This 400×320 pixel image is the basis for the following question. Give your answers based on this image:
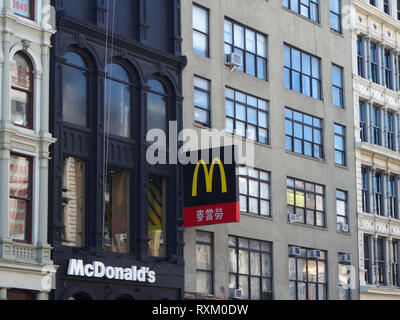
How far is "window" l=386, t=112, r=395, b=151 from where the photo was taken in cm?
5222

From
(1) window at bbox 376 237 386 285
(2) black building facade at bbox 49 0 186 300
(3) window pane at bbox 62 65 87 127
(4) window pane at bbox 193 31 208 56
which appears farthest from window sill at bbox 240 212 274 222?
(1) window at bbox 376 237 386 285

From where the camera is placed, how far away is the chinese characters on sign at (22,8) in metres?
31.7

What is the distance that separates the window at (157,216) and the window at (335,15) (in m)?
16.7

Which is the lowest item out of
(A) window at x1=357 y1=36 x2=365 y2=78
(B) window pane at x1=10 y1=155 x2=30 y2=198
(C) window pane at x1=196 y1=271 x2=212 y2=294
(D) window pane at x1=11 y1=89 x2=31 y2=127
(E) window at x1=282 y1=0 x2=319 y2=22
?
(C) window pane at x1=196 y1=271 x2=212 y2=294

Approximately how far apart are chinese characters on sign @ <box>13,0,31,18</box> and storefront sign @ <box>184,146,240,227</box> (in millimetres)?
8881

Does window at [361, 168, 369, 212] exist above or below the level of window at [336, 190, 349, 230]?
above

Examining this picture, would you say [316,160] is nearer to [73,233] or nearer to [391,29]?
[391,29]

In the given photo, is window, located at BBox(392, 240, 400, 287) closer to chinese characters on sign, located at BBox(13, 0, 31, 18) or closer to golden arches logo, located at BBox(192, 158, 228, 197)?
golden arches logo, located at BBox(192, 158, 228, 197)

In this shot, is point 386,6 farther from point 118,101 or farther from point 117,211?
point 117,211

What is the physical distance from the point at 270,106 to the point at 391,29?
1379 centimetres

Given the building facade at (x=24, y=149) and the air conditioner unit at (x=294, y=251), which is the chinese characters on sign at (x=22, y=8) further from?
the air conditioner unit at (x=294, y=251)

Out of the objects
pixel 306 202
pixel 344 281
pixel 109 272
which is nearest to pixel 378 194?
pixel 344 281
